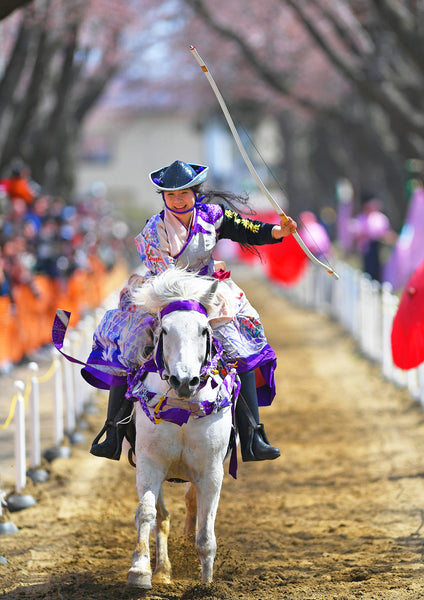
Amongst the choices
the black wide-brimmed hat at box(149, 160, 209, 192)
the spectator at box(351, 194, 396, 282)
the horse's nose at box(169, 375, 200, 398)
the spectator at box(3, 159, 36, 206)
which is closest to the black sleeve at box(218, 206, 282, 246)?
the black wide-brimmed hat at box(149, 160, 209, 192)

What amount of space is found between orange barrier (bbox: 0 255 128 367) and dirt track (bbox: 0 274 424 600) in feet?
8.79

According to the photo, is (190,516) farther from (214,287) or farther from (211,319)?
(214,287)

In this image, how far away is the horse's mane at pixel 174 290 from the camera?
5367 millimetres

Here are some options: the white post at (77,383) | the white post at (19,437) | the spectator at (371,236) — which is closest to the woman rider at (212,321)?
the white post at (19,437)

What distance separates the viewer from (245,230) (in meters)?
5.98

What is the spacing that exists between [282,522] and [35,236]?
366 inches

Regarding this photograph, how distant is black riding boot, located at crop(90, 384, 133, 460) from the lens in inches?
230

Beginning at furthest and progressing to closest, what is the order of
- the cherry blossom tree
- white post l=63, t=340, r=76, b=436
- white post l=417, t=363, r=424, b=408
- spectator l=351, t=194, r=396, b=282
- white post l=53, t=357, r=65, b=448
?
spectator l=351, t=194, r=396, b=282 → the cherry blossom tree → white post l=417, t=363, r=424, b=408 → white post l=63, t=340, r=76, b=436 → white post l=53, t=357, r=65, b=448

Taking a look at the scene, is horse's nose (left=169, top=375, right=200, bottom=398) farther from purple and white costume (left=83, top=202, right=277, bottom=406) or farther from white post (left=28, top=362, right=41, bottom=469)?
white post (left=28, top=362, right=41, bottom=469)

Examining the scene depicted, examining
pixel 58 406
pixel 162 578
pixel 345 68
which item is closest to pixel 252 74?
pixel 345 68

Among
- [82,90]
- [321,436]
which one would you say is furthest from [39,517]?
[82,90]

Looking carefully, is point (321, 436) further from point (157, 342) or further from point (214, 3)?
point (214, 3)

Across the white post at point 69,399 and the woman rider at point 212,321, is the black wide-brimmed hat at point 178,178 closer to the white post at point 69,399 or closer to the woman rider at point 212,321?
the woman rider at point 212,321

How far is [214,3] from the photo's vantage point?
27.1 meters
